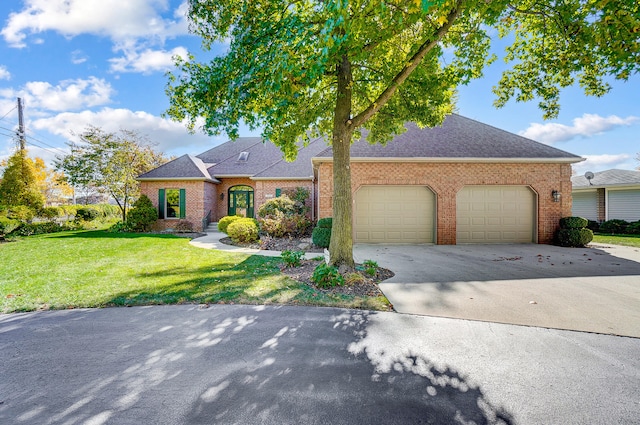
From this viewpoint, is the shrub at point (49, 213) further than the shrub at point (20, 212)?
Yes

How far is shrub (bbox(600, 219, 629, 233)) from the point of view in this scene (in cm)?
1581

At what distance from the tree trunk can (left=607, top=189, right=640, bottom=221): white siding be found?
21.1 metres

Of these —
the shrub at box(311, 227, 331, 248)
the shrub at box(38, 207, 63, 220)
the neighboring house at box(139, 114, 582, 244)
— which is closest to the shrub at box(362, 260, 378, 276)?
the shrub at box(311, 227, 331, 248)

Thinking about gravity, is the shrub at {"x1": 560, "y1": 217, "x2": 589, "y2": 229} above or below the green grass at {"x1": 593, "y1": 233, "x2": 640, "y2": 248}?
above

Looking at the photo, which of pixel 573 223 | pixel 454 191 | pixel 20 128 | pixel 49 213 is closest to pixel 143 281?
pixel 454 191

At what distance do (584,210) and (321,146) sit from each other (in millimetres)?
19056

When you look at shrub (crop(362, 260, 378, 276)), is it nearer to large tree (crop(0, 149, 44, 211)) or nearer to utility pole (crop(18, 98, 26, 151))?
large tree (crop(0, 149, 44, 211))

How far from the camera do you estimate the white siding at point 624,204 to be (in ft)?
54.6

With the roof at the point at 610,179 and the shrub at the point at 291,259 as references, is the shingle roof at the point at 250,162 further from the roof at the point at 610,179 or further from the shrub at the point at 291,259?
the roof at the point at 610,179

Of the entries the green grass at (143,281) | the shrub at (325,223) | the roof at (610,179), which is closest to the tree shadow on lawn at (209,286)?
the green grass at (143,281)

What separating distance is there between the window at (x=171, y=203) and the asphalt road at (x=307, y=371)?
13.2 meters

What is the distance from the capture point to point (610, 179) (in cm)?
1811

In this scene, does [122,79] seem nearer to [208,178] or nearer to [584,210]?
[208,178]

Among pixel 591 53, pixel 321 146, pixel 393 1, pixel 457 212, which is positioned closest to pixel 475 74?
pixel 591 53
